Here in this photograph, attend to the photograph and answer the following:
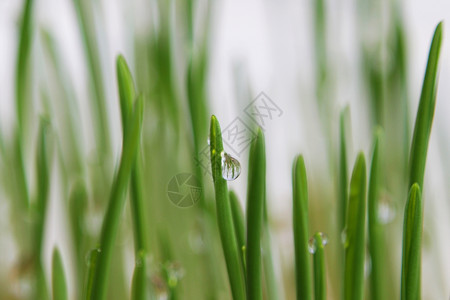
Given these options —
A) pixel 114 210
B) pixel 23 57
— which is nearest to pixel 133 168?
pixel 114 210

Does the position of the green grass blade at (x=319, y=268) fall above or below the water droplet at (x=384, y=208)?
below

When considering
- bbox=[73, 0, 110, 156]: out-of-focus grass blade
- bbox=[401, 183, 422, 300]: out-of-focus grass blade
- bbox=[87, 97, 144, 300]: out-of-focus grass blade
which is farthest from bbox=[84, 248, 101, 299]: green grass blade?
bbox=[73, 0, 110, 156]: out-of-focus grass blade

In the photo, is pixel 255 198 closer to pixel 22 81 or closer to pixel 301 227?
pixel 301 227

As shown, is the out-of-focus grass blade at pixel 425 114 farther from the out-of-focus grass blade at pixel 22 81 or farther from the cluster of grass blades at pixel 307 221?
the out-of-focus grass blade at pixel 22 81

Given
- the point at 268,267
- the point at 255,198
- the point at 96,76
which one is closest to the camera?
the point at 255,198

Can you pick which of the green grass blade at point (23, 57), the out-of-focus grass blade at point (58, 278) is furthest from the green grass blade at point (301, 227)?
the green grass blade at point (23, 57)

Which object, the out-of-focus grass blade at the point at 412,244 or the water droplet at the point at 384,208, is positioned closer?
the out-of-focus grass blade at the point at 412,244

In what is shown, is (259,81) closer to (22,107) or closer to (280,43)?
(280,43)
